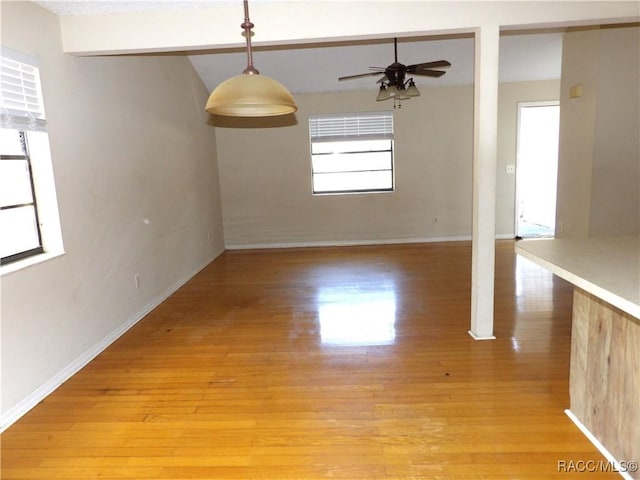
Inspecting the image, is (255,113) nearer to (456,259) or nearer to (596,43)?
(596,43)

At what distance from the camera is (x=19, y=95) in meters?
2.47

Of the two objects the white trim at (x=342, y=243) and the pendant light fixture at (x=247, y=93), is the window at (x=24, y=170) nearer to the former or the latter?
the pendant light fixture at (x=247, y=93)

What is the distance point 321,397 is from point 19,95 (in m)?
2.54

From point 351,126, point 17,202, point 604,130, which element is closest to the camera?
point 17,202

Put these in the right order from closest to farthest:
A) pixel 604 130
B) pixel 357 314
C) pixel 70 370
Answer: pixel 70 370 < pixel 357 314 < pixel 604 130

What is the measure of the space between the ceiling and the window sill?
320 cm

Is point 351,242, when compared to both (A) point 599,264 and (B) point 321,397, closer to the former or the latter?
(B) point 321,397

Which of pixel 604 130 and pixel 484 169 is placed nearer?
pixel 484 169

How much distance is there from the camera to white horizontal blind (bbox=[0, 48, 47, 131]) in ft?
7.70

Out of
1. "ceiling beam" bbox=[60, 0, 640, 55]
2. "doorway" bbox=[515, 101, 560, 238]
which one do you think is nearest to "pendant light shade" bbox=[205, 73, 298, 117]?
"ceiling beam" bbox=[60, 0, 640, 55]

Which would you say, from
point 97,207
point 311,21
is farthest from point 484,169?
point 97,207

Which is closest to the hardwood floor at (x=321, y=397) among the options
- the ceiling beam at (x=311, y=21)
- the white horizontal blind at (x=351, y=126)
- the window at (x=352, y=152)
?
the ceiling beam at (x=311, y=21)

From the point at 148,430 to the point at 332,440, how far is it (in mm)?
978

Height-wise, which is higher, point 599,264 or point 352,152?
point 352,152
